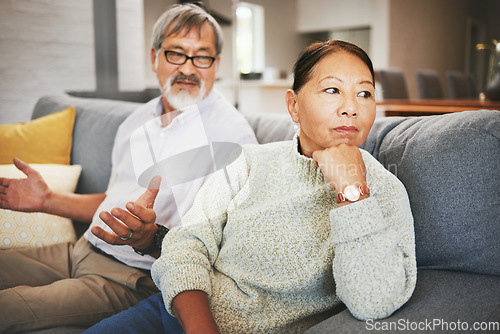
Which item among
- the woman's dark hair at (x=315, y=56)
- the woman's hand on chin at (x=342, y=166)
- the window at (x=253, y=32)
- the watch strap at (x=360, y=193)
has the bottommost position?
the watch strap at (x=360, y=193)

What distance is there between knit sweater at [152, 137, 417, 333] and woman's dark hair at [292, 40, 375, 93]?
0.14 metres

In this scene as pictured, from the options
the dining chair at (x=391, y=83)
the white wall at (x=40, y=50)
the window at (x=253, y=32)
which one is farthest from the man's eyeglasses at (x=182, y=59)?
the window at (x=253, y=32)

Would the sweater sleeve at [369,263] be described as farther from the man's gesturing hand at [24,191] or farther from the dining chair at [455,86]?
the dining chair at [455,86]

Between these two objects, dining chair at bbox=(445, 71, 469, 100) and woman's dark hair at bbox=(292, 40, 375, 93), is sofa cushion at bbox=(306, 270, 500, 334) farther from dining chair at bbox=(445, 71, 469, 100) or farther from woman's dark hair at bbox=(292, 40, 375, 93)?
dining chair at bbox=(445, 71, 469, 100)

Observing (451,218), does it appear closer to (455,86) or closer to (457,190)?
(457,190)

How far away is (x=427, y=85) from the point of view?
12.4ft

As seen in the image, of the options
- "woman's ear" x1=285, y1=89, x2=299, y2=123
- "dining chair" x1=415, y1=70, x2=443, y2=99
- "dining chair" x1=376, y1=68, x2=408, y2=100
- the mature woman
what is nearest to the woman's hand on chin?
the mature woman

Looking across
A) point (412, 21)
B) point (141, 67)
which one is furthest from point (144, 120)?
point (412, 21)

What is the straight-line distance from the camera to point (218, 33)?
98cm

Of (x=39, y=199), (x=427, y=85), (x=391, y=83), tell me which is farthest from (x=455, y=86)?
(x=39, y=199)

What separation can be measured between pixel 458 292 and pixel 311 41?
530 mm

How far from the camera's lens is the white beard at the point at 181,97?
0.95 m

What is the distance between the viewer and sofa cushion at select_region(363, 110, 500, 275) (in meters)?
0.75

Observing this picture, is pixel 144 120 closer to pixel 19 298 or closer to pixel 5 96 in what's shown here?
pixel 5 96
